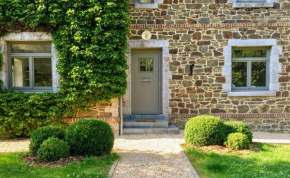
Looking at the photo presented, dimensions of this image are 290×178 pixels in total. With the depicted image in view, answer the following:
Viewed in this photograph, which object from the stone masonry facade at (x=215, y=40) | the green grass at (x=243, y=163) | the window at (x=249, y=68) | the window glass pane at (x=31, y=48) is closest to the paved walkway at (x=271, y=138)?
the stone masonry facade at (x=215, y=40)

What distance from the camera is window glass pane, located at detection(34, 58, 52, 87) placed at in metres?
8.02

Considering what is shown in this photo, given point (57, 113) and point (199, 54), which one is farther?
point (199, 54)

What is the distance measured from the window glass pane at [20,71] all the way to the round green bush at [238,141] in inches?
243

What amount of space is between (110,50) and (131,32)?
5.37ft

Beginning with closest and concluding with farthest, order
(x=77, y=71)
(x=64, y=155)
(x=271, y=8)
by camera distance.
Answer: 1. (x=64, y=155)
2. (x=77, y=71)
3. (x=271, y=8)

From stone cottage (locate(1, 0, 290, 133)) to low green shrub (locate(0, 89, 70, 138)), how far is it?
2.22m

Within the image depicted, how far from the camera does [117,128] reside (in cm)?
788

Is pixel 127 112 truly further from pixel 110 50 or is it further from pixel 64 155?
pixel 64 155

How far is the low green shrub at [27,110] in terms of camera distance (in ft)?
24.0

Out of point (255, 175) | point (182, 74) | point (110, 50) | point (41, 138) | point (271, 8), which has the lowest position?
point (255, 175)

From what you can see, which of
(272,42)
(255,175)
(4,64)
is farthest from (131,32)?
(255,175)

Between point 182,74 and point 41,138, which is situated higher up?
point 182,74

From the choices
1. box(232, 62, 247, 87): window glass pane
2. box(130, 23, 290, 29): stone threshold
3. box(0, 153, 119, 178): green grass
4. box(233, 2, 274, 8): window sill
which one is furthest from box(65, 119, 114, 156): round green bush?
box(233, 2, 274, 8): window sill

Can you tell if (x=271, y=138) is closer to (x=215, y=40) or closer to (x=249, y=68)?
(x=249, y=68)
